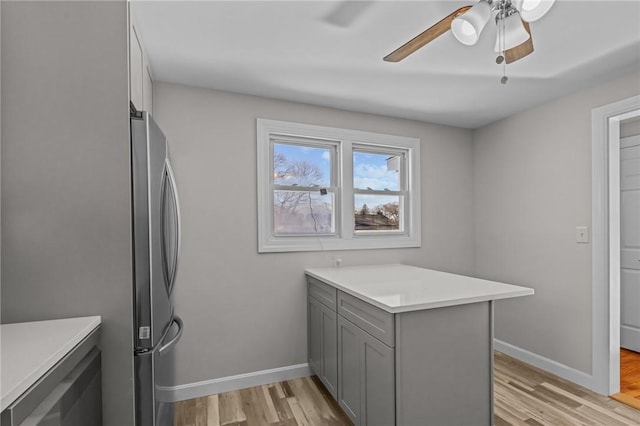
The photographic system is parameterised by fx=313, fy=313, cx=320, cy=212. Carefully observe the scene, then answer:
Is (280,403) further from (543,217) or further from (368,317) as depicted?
(543,217)

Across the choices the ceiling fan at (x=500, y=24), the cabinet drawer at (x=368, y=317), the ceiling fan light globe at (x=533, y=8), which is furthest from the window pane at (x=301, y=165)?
the ceiling fan light globe at (x=533, y=8)

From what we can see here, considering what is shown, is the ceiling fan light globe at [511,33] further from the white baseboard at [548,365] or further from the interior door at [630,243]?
the interior door at [630,243]

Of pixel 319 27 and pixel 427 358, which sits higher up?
pixel 319 27

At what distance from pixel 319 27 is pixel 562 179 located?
2.30 m

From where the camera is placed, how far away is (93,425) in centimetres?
107

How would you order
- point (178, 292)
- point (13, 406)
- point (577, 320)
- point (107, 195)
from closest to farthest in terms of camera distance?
point (13, 406)
point (107, 195)
point (178, 292)
point (577, 320)

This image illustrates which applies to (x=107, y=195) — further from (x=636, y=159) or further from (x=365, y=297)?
(x=636, y=159)

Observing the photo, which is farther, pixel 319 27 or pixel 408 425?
pixel 319 27

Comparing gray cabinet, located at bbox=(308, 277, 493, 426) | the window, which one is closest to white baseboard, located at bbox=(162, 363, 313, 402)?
gray cabinet, located at bbox=(308, 277, 493, 426)

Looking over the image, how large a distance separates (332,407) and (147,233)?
1.72 metres

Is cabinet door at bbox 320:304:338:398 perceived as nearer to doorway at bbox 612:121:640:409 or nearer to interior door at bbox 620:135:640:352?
doorway at bbox 612:121:640:409

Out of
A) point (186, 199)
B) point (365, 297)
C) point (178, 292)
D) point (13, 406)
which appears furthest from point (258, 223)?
point (13, 406)

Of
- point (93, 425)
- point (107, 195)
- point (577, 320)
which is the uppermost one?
point (107, 195)

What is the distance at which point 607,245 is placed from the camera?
2258mm
